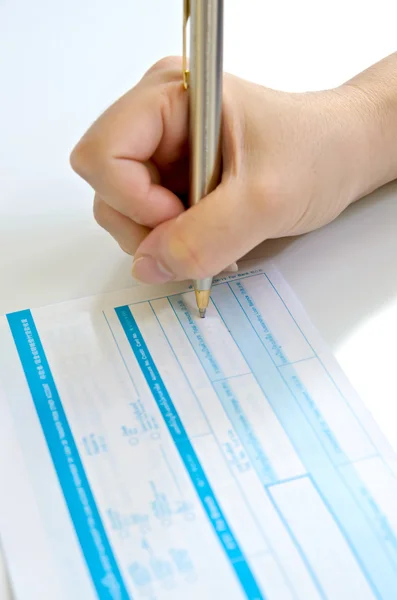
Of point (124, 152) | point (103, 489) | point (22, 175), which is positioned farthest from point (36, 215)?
point (103, 489)

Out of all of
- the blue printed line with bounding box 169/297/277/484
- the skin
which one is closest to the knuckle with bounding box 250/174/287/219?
the skin

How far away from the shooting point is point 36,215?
0.68 meters

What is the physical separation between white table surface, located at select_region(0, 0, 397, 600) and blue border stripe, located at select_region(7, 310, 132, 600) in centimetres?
4

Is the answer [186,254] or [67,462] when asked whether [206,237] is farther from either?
[67,462]

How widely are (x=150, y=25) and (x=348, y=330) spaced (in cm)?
45

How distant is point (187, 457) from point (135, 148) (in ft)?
0.72

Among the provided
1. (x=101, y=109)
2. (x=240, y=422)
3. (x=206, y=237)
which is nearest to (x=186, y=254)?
(x=206, y=237)

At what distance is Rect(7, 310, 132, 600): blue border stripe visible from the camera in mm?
448

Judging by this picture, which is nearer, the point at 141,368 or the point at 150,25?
the point at 141,368

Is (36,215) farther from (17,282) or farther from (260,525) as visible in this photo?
(260,525)

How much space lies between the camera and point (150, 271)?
580 mm

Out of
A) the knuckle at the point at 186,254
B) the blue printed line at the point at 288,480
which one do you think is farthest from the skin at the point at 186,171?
the blue printed line at the point at 288,480

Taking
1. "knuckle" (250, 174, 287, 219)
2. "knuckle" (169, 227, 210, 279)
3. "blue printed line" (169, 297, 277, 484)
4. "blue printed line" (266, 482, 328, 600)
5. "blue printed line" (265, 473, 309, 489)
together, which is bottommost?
"blue printed line" (266, 482, 328, 600)

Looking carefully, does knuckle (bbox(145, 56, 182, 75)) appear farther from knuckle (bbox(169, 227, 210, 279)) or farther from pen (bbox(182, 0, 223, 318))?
knuckle (bbox(169, 227, 210, 279))
